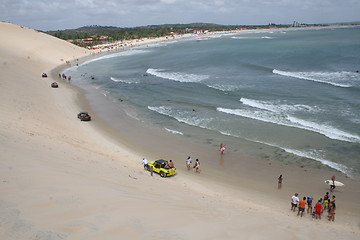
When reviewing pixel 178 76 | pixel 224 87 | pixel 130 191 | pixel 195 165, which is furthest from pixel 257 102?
pixel 130 191

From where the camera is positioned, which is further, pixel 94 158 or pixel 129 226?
pixel 94 158

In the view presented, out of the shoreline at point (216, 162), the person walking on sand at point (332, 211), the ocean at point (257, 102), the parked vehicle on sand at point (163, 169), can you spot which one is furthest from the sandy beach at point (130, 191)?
the ocean at point (257, 102)

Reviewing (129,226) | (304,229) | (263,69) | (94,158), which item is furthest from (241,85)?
(129,226)

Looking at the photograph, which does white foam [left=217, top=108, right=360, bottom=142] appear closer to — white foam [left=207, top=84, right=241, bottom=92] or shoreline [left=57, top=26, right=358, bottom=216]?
shoreline [left=57, top=26, right=358, bottom=216]

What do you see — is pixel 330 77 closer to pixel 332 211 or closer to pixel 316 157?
pixel 316 157

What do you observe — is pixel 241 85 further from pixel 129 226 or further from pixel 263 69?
pixel 129 226

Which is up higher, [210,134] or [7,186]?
[7,186]

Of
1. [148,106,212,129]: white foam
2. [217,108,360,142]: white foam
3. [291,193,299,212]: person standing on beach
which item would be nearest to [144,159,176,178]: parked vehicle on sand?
[291,193,299,212]: person standing on beach
